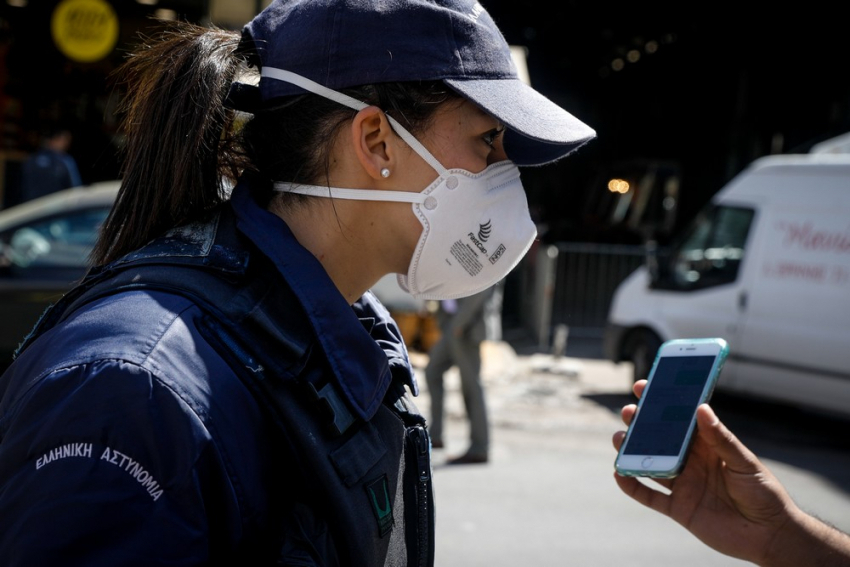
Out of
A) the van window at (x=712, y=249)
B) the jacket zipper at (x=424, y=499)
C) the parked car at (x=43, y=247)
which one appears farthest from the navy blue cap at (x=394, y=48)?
the van window at (x=712, y=249)

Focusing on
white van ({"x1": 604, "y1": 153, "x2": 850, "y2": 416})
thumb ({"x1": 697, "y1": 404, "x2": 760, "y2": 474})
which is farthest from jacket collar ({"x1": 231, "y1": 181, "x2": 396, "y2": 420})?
white van ({"x1": 604, "y1": 153, "x2": 850, "y2": 416})

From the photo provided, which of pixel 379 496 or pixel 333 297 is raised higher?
pixel 333 297

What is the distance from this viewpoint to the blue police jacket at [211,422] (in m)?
1.08

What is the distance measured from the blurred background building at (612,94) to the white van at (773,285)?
330 centimetres

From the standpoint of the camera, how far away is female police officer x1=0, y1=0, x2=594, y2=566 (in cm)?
110

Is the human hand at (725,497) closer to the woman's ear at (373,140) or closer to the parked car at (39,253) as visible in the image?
the woman's ear at (373,140)

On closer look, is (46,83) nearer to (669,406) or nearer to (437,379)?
(437,379)

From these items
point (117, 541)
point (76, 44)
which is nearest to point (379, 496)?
point (117, 541)

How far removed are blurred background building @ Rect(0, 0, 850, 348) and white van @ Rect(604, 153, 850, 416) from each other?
3.30m

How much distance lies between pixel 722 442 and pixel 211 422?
1.01 meters

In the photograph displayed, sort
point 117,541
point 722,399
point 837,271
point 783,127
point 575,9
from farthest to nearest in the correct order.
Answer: point 783,127 < point 575,9 < point 722,399 < point 837,271 < point 117,541

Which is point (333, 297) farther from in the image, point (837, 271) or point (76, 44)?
point (76, 44)

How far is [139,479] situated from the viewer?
1093mm

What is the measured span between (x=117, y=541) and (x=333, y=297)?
50cm
